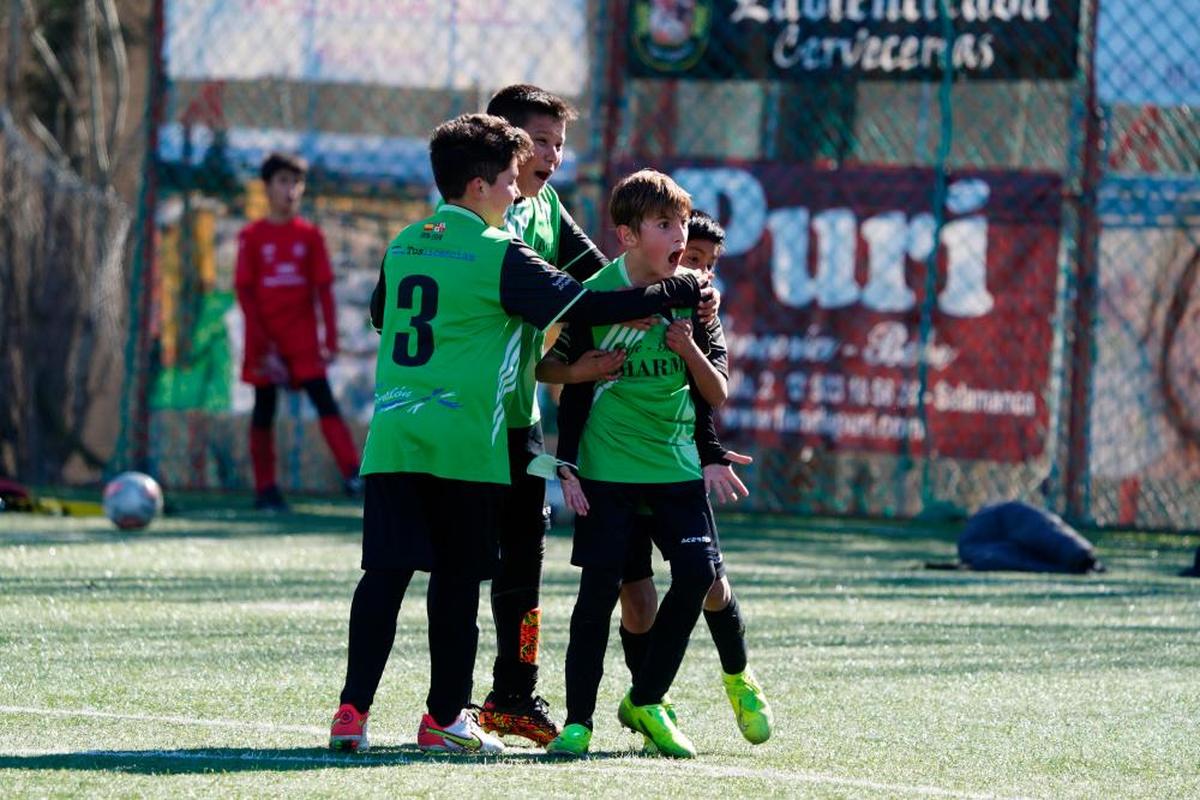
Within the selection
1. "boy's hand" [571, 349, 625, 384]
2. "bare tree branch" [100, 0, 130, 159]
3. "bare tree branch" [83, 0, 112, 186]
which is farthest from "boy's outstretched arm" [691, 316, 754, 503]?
"bare tree branch" [100, 0, 130, 159]

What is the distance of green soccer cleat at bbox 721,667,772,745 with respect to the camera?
17.4ft

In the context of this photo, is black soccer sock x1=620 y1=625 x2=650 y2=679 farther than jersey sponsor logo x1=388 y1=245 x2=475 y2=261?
Yes

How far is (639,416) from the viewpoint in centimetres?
540

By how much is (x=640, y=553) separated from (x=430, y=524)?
594 mm

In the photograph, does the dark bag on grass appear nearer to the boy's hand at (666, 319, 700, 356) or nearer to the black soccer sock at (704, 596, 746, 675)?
the black soccer sock at (704, 596, 746, 675)

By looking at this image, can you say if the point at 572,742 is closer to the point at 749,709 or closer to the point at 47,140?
the point at 749,709

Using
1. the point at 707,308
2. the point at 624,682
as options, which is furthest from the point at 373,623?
the point at 624,682

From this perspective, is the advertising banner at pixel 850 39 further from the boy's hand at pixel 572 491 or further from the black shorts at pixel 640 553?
the boy's hand at pixel 572 491

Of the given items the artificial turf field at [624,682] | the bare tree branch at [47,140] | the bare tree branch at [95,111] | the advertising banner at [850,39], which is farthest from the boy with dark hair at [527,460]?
the bare tree branch at [47,140]

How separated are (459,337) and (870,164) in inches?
308

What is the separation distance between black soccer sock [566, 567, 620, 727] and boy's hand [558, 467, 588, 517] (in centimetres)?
16

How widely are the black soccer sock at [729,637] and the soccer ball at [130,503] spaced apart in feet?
19.6

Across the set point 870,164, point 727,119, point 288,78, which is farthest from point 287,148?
point 870,164

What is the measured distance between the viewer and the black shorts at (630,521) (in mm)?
5336
